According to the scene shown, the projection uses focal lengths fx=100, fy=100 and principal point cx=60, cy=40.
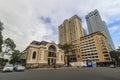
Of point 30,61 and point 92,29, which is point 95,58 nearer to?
point 30,61

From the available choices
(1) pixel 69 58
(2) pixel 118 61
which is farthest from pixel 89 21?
(2) pixel 118 61

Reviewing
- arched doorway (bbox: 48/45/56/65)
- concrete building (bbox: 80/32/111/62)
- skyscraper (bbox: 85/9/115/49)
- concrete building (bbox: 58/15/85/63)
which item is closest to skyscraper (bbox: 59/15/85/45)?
concrete building (bbox: 58/15/85/63)

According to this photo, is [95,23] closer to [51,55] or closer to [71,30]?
[71,30]

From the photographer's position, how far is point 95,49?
8206 cm

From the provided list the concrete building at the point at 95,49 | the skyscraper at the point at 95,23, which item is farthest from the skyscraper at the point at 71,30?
the skyscraper at the point at 95,23

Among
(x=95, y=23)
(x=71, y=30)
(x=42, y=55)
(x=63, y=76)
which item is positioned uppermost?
(x=95, y=23)

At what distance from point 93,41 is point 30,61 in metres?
A: 60.5

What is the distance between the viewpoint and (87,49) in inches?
3497

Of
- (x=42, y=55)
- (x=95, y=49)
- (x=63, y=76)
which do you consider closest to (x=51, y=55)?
(x=42, y=55)

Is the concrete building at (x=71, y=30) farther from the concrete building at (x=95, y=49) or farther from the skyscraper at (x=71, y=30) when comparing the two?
the concrete building at (x=95, y=49)

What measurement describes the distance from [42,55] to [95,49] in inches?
2076

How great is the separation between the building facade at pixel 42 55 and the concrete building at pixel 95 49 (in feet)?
133

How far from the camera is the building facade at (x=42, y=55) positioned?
4175 cm

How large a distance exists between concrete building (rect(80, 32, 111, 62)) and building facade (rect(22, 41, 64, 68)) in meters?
40.5
